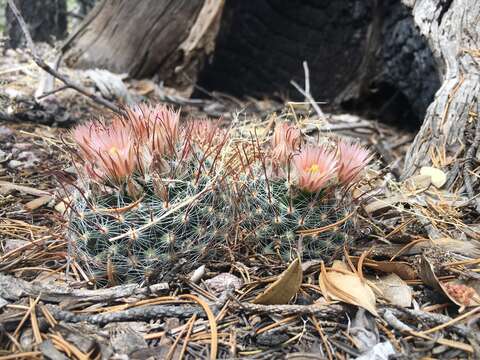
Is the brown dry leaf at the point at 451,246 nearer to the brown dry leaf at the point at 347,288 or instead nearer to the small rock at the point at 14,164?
the brown dry leaf at the point at 347,288

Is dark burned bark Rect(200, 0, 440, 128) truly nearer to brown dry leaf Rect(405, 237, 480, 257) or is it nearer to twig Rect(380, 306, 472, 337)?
brown dry leaf Rect(405, 237, 480, 257)

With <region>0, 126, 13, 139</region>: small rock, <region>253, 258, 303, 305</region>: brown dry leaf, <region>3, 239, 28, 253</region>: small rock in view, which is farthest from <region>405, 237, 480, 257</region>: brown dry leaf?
<region>0, 126, 13, 139</region>: small rock

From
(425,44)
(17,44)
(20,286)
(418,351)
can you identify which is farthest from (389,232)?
(17,44)

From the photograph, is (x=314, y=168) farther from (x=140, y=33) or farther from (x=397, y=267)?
(x=140, y=33)

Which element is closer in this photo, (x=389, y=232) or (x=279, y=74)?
(x=389, y=232)

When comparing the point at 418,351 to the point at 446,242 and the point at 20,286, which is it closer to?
the point at 446,242
